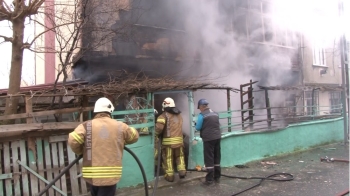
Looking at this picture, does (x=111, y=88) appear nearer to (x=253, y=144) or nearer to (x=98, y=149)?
(x=98, y=149)

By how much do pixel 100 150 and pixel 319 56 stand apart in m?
14.5

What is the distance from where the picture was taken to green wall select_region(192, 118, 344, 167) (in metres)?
6.89

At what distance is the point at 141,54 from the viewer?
821 centimetres

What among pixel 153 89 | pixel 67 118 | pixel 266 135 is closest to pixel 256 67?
pixel 266 135

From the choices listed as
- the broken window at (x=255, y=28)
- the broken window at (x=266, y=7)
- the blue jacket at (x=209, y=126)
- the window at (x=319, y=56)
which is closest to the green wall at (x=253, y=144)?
the blue jacket at (x=209, y=126)

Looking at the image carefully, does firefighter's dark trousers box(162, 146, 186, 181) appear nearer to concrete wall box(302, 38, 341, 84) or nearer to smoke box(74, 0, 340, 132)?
smoke box(74, 0, 340, 132)

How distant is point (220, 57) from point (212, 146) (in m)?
5.54

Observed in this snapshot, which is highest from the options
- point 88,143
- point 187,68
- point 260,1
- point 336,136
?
point 260,1

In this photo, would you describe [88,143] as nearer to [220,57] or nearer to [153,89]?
[153,89]

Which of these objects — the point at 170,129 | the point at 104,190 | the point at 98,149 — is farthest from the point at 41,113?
the point at 170,129

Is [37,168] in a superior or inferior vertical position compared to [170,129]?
inferior

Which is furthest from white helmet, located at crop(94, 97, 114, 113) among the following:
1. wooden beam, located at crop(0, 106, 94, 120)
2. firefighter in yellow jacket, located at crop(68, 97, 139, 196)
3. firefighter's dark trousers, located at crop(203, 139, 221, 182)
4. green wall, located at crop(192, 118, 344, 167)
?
green wall, located at crop(192, 118, 344, 167)

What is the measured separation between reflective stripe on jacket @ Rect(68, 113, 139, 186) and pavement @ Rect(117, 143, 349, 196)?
1.81 meters

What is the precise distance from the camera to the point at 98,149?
10.5 feet
